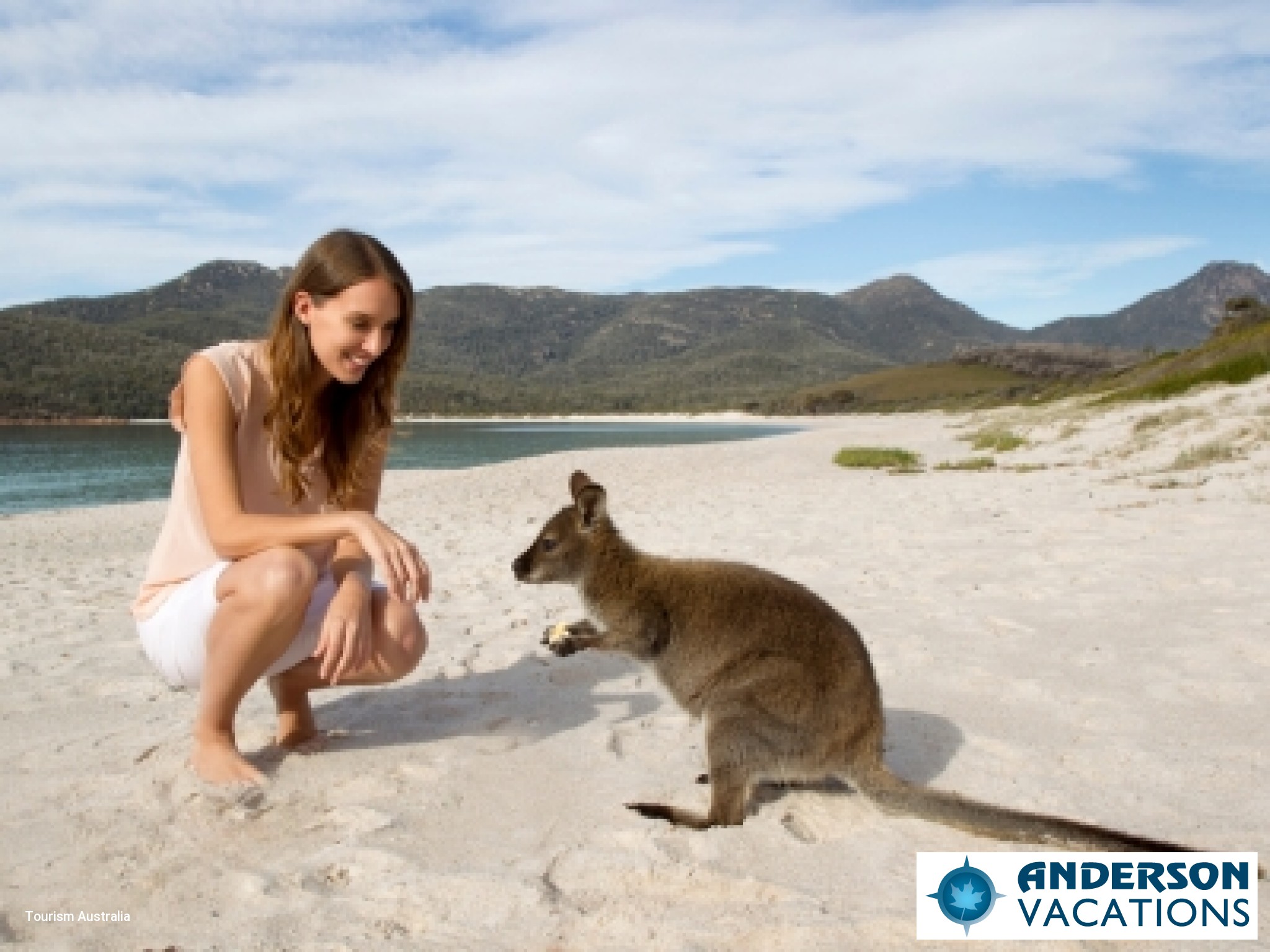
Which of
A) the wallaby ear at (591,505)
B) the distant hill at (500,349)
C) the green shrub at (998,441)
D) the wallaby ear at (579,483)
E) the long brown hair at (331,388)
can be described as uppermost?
the distant hill at (500,349)

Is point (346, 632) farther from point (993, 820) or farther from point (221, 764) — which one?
point (993, 820)

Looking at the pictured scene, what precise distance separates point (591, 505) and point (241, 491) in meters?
1.28

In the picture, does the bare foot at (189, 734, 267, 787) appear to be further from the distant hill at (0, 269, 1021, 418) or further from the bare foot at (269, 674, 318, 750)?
the distant hill at (0, 269, 1021, 418)

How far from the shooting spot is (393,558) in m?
3.06

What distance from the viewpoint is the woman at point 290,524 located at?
10.4 ft

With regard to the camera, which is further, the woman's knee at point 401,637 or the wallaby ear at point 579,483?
the wallaby ear at point 579,483

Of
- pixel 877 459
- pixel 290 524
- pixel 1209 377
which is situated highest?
pixel 1209 377

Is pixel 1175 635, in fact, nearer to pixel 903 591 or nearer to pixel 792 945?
pixel 903 591

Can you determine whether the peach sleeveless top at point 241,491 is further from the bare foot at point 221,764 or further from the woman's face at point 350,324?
the bare foot at point 221,764

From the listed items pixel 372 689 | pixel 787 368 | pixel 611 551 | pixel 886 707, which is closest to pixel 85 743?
pixel 372 689

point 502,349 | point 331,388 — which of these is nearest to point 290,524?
point 331,388

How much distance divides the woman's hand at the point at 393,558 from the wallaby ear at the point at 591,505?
75cm

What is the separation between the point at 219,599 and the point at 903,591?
442 centimetres

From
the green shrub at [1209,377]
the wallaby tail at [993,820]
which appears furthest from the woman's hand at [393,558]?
the green shrub at [1209,377]
